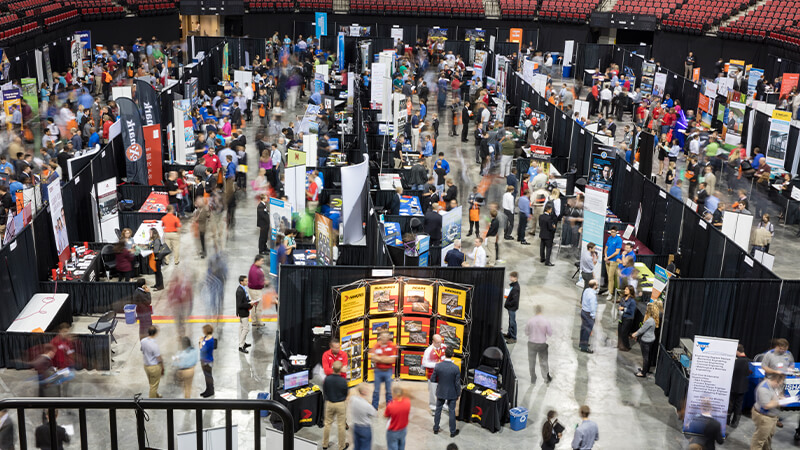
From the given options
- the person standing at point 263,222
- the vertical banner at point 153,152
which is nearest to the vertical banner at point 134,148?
the vertical banner at point 153,152

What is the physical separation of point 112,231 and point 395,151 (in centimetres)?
826

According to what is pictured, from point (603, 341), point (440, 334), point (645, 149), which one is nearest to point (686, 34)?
point (645, 149)

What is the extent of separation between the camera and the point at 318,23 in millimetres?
42406

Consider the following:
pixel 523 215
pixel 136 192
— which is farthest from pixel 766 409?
pixel 136 192

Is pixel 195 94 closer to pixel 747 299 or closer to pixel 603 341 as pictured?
pixel 603 341

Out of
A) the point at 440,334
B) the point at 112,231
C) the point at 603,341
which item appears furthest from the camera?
the point at 112,231

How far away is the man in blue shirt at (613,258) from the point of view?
16.8 metres

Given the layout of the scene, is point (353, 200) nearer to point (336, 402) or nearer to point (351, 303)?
point (351, 303)

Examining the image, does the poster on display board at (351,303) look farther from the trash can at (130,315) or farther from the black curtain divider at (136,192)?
the black curtain divider at (136,192)

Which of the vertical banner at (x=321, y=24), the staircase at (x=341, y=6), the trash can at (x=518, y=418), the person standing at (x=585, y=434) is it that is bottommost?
the trash can at (x=518, y=418)

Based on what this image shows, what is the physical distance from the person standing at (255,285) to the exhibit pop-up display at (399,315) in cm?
227

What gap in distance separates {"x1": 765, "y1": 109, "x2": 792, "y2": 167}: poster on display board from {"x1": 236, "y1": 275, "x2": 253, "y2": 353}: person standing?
54.8 ft

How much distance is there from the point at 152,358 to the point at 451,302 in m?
4.40

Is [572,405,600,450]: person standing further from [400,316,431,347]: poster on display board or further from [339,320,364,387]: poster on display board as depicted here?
[339,320,364,387]: poster on display board
